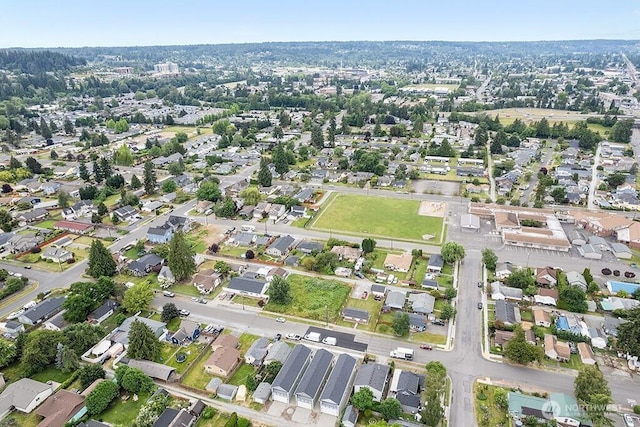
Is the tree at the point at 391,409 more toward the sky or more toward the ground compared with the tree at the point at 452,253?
more toward the ground

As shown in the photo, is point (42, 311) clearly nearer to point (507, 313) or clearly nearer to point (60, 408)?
point (60, 408)

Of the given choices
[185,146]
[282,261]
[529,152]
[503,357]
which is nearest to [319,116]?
[185,146]

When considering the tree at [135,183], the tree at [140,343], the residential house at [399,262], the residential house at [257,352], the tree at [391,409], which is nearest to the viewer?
the tree at [391,409]

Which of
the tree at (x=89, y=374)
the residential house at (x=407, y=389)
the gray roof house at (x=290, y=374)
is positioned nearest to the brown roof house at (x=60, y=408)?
the tree at (x=89, y=374)

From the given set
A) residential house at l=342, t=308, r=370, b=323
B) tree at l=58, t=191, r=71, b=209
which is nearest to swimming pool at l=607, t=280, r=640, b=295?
residential house at l=342, t=308, r=370, b=323

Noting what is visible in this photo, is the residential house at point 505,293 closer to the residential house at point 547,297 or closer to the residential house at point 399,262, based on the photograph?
the residential house at point 547,297

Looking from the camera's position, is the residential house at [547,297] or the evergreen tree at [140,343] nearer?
the evergreen tree at [140,343]

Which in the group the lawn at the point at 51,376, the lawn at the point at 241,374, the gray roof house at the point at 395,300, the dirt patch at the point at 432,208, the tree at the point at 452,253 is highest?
the tree at the point at 452,253
